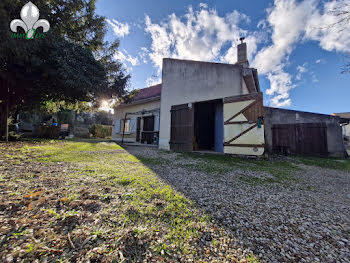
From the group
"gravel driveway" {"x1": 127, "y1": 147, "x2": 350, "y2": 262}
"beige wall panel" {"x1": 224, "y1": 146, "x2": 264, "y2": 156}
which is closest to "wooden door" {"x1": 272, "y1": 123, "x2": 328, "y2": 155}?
"beige wall panel" {"x1": 224, "y1": 146, "x2": 264, "y2": 156}

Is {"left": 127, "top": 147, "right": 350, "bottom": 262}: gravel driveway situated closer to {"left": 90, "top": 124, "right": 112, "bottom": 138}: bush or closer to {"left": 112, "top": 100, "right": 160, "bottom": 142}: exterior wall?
{"left": 112, "top": 100, "right": 160, "bottom": 142}: exterior wall

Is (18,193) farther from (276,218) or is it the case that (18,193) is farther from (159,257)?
(276,218)

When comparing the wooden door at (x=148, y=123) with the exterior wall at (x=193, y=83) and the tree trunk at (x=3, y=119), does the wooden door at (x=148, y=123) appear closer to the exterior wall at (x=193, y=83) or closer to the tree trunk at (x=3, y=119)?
the exterior wall at (x=193, y=83)

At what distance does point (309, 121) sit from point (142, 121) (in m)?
10.4

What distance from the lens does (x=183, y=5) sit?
712cm

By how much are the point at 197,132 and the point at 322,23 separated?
6.54 meters

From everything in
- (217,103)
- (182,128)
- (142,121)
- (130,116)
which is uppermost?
(217,103)

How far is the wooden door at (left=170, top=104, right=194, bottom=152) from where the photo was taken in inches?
253

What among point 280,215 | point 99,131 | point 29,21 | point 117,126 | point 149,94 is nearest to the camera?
point 280,215

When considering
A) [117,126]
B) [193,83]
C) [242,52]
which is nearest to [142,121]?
[117,126]

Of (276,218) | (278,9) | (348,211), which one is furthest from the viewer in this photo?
(278,9)

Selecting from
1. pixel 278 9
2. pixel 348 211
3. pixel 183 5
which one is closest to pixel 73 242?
pixel 348 211

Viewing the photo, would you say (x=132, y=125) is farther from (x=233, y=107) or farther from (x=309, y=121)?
(x=309, y=121)

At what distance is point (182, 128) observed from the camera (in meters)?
6.63
